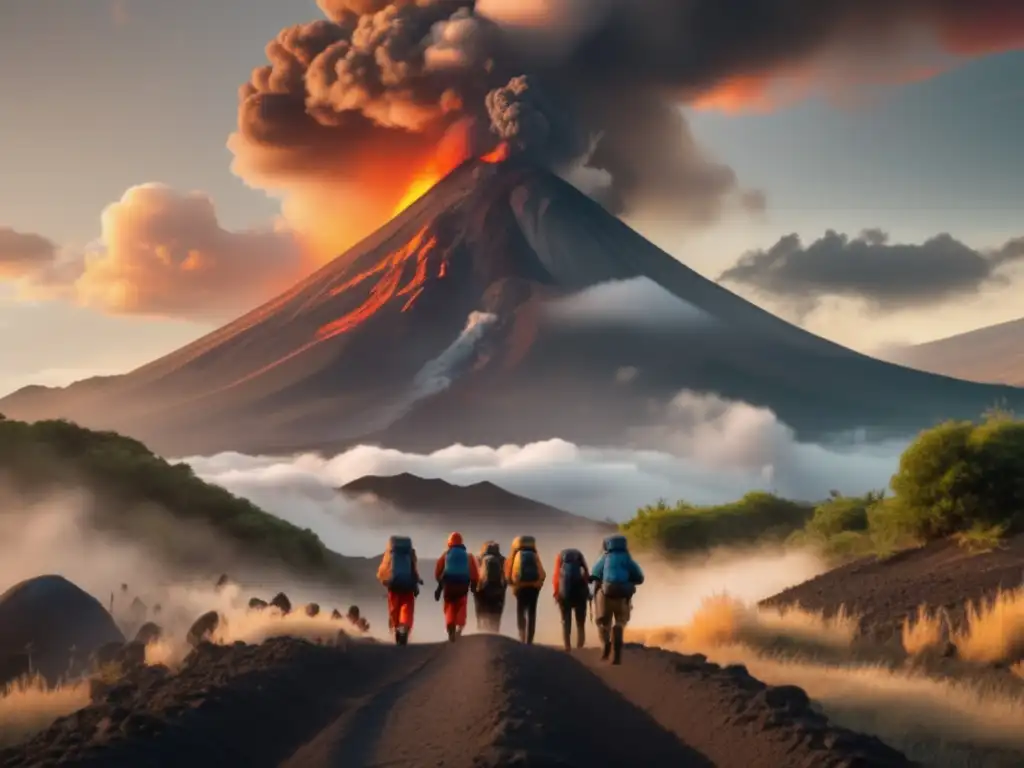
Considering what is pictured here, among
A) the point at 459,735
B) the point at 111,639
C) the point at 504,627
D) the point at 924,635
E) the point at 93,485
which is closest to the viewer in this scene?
the point at 459,735

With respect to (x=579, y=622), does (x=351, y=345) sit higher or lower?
higher

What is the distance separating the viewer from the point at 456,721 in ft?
35.2

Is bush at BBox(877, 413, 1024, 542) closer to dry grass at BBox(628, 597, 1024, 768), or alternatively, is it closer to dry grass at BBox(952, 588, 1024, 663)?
dry grass at BBox(628, 597, 1024, 768)

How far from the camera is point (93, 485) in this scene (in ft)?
160

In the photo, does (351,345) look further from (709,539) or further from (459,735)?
(459,735)

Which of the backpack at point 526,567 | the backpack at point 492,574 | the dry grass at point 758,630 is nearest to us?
the dry grass at point 758,630

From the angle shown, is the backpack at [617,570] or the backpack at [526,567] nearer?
the backpack at [617,570]

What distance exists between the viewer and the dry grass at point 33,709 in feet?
39.7

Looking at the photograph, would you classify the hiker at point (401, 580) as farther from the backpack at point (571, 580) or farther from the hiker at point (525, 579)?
the backpack at point (571, 580)

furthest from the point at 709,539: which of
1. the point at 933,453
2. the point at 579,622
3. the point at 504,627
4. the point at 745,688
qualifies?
the point at 745,688

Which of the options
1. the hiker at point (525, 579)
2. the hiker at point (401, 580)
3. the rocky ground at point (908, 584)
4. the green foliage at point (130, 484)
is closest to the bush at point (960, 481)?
the rocky ground at point (908, 584)

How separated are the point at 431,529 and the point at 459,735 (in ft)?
622

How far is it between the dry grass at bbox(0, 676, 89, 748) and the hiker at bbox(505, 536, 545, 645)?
24.8ft

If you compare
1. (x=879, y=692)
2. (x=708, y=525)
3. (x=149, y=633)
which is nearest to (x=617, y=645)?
(x=879, y=692)
